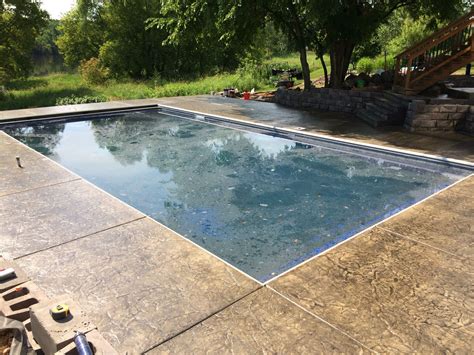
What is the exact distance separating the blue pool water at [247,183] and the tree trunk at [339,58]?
4970 millimetres

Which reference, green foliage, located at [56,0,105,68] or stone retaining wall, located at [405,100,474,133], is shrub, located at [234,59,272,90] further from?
green foliage, located at [56,0,105,68]

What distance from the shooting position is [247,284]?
3.00 metres

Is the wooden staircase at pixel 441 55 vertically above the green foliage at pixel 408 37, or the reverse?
the green foliage at pixel 408 37

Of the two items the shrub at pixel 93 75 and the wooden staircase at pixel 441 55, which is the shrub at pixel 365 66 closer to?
the wooden staircase at pixel 441 55

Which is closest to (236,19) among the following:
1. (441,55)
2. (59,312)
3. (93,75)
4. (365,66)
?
(441,55)

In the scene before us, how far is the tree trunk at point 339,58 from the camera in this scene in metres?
12.2

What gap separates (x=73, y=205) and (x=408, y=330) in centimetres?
383

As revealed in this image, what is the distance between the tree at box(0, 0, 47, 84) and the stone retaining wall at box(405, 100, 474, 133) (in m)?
17.2

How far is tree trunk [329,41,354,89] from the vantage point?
40.0ft

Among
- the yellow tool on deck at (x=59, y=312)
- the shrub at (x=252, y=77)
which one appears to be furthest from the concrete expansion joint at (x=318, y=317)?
the shrub at (x=252, y=77)

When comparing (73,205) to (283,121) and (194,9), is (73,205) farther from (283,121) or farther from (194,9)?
(194,9)

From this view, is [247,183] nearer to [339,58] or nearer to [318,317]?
[318,317]

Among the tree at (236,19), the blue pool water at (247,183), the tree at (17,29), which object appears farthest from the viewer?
the tree at (17,29)

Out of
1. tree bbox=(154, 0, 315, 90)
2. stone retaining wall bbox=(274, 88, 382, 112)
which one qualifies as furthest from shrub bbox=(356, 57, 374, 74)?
stone retaining wall bbox=(274, 88, 382, 112)
